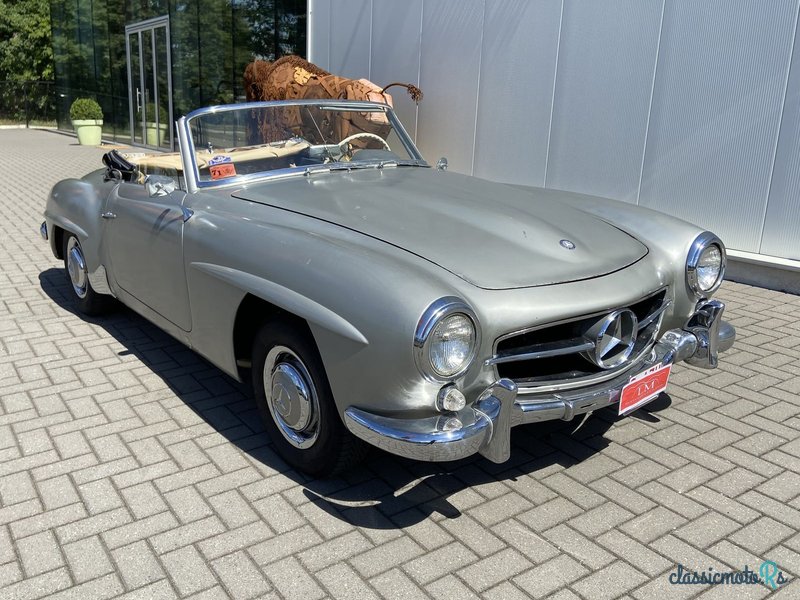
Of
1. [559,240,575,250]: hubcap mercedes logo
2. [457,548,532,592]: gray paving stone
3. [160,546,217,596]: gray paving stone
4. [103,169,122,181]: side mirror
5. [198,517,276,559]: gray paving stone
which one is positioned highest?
[103,169,122,181]: side mirror

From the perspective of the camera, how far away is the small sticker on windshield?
11.7ft

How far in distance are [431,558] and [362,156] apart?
238 cm

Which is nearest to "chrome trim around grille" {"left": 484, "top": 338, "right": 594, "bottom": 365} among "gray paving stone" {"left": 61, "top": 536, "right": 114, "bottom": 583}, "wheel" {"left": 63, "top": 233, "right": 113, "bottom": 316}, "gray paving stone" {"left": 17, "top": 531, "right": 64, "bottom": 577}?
"gray paving stone" {"left": 61, "top": 536, "right": 114, "bottom": 583}

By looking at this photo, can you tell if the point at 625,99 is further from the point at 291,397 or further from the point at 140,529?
the point at 140,529

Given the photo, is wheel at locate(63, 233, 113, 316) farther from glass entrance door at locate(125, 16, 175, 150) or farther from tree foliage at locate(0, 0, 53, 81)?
tree foliage at locate(0, 0, 53, 81)

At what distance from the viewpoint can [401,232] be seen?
2896 millimetres

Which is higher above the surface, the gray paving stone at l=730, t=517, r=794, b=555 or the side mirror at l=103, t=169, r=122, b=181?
the side mirror at l=103, t=169, r=122, b=181

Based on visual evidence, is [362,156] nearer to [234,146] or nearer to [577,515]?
[234,146]

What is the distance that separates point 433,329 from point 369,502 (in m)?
0.88

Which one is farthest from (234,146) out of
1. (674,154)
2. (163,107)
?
(163,107)

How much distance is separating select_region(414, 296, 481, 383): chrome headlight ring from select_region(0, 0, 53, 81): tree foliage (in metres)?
32.2

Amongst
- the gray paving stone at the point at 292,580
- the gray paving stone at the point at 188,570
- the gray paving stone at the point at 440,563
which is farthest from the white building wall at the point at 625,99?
the gray paving stone at the point at 188,570

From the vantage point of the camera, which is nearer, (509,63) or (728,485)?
(728,485)

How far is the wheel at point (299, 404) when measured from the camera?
2672 millimetres
